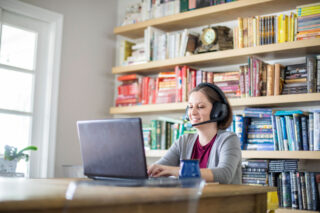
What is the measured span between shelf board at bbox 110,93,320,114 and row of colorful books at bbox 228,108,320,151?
0.06m

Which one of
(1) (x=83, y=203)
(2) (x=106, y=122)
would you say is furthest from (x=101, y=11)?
(1) (x=83, y=203)

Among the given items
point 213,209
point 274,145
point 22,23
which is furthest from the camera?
point 22,23

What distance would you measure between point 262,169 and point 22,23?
2260 millimetres

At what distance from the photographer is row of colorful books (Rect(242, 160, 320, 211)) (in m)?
2.42

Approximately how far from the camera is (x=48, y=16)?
3.22 metres

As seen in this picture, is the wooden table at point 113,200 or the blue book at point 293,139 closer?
the wooden table at point 113,200

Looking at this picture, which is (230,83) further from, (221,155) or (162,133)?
(221,155)

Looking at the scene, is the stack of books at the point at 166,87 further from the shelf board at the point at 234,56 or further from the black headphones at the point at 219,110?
the black headphones at the point at 219,110

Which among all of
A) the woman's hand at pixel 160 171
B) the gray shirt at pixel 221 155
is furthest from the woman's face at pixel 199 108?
the woman's hand at pixel 160 171

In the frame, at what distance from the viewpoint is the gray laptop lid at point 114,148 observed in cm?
122

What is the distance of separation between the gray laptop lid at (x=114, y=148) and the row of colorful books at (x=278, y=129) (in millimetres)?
1597

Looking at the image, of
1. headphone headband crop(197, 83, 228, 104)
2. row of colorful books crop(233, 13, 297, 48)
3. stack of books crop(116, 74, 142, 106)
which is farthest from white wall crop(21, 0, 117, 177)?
headphone headband crop(197, 83, 228, 104)

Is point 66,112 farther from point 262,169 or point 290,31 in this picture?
point 290,31

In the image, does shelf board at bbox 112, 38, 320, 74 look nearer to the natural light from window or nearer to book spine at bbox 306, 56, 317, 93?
book spine at bbox 306, 56, 317, 93
